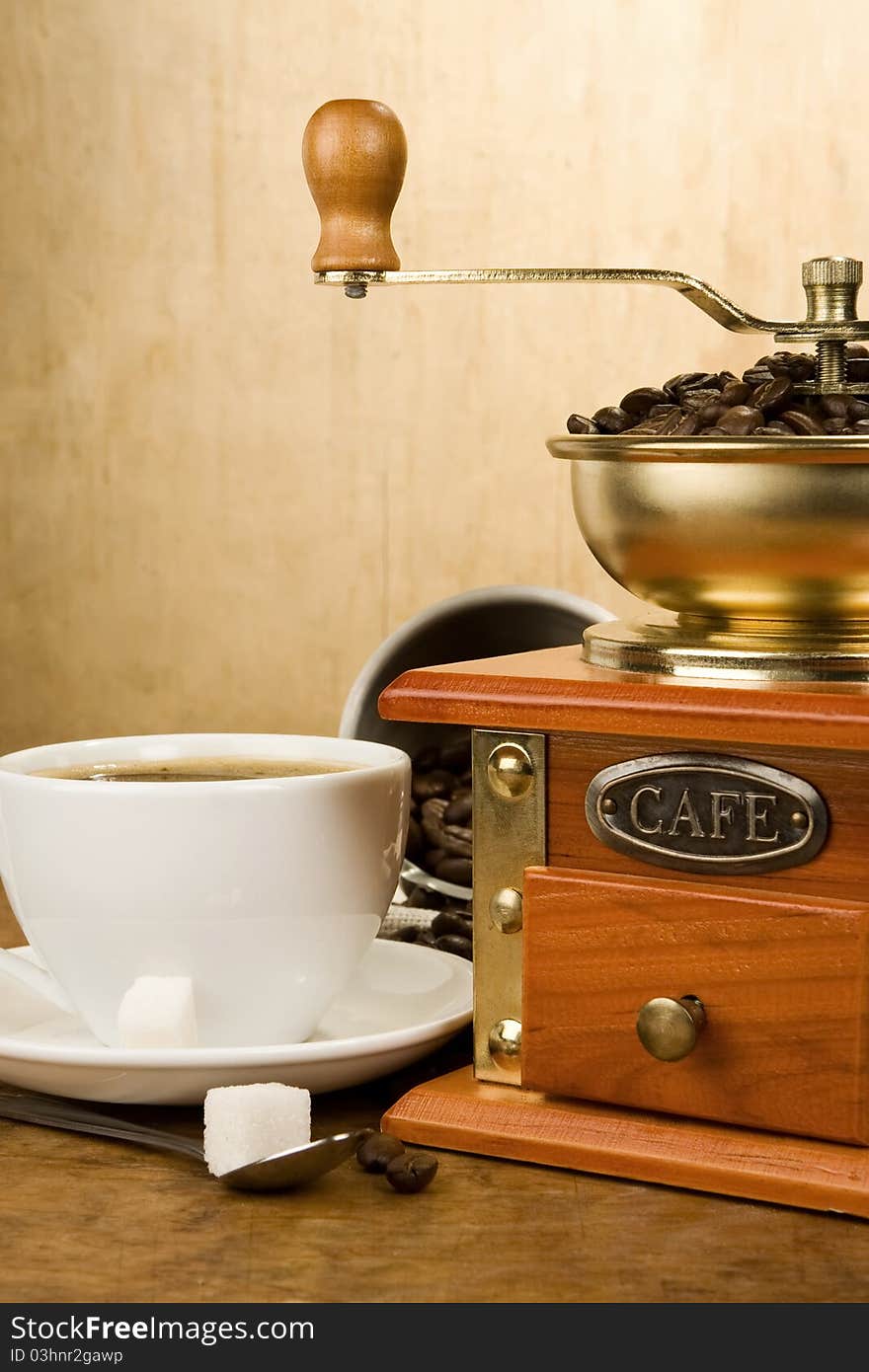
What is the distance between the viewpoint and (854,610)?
0.84m

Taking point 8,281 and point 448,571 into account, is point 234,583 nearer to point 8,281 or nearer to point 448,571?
point 448,571

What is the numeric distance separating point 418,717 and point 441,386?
1.04 m

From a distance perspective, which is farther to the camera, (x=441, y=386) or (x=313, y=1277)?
(x=441, y=386)

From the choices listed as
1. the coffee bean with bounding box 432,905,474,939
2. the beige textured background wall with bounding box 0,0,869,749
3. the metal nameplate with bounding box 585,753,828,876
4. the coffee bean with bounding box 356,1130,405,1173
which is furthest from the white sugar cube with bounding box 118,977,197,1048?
the beige textured background wall with bounding box 0,0,869,749

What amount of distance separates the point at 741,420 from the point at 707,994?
0.28 metres

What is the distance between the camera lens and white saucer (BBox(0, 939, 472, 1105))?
2.76 feet

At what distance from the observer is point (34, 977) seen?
99 cm

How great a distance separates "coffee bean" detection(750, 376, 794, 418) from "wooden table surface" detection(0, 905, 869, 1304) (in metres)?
0.39

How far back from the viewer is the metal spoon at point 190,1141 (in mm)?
781

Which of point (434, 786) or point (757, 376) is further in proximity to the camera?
point (434, 786)

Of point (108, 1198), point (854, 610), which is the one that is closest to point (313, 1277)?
point (108, 1198)

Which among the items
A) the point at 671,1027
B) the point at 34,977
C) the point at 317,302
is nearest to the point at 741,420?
the point at 671,1027

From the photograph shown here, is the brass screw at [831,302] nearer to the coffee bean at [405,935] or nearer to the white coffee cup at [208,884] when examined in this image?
the white coffee cup at [208,884]

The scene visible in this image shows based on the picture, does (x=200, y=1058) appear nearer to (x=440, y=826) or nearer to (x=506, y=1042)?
(x=506, y=1042)
